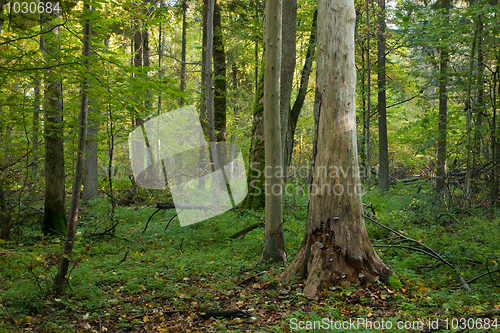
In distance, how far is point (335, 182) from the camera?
4172 millimetres

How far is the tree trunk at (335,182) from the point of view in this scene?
4.09m


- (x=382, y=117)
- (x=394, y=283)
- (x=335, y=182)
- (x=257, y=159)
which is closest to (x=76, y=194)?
(x=335, y=182)

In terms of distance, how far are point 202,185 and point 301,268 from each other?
9.31m

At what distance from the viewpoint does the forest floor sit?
314 centimetres

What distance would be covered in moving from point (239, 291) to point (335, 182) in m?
2.09

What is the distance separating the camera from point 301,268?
14.4 ft

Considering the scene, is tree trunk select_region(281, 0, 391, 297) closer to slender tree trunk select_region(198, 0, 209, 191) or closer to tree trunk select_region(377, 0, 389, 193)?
slender tree trunk select_region(198, 0, 209, 191)

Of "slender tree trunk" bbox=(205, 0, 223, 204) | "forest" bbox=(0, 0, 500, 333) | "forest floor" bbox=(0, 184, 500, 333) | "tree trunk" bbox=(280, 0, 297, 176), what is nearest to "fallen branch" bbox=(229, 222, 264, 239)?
"forest" bbox=(0, 0, 500, 333)

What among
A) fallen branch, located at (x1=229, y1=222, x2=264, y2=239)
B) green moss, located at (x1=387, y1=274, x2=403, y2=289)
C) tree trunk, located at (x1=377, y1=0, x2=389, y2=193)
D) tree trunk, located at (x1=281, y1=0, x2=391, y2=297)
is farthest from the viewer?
tree trunk, located at (x1=377, y1=0, x2=389, y2=193)

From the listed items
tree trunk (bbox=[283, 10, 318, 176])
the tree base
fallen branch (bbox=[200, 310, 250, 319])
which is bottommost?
fallen branch (bbox=[200, 310, 250, 319])

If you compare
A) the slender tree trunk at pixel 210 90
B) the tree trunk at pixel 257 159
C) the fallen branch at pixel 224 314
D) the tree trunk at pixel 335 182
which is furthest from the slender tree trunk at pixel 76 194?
the tree trunk at pixel 257 159

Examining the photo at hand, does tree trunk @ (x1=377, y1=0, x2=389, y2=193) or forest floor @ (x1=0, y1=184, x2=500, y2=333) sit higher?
tree trunk @ (x1=377, y1=0, x2=389, y2=193)

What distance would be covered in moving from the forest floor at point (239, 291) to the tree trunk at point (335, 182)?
28 centimetres

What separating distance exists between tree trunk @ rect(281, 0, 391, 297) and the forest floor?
28 centimetres
